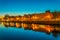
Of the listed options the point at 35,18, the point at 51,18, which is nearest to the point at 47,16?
the point at 51,18

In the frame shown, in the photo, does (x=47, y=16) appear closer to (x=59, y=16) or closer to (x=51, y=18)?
(x=51, y=18)

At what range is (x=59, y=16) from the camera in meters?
14.7

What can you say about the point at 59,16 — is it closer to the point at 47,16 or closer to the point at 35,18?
the point at 47,16

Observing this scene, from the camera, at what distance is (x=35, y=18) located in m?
18.8

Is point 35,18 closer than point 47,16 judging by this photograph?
No

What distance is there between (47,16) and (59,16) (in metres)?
2.51

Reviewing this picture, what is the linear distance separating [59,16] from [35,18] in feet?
14.2

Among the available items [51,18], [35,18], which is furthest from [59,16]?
[35,18]

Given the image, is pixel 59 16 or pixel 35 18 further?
pixel 35 18

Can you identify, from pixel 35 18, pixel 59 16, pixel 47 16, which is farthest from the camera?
pixel 35 18

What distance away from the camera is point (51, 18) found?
17172 millimetres

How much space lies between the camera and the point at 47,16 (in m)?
17.2

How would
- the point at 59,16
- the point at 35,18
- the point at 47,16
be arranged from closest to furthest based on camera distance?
the point at 59,16 < the point at 47,16 < the point at 35,18

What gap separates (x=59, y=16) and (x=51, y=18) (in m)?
2.46
